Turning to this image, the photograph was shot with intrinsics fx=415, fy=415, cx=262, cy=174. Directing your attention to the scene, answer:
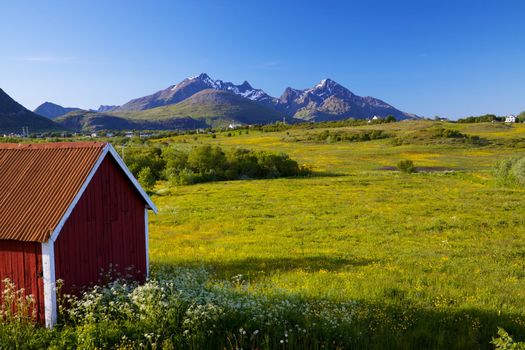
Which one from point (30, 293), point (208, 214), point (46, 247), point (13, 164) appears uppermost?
point (13, 164)

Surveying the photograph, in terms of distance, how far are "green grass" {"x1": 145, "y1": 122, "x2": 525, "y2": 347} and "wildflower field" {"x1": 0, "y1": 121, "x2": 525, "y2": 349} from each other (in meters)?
0.09

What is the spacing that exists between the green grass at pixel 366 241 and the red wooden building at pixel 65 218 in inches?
177

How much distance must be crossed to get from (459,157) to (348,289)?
3449 inches

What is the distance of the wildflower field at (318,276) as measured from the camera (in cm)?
930

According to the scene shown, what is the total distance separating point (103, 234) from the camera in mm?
12320

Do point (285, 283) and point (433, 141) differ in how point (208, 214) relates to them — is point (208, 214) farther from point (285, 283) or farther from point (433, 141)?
point (433, 141)

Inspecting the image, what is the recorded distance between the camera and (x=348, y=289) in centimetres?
1362

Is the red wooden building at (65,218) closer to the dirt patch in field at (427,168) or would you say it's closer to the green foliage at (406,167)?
the green foliage at (406,167)

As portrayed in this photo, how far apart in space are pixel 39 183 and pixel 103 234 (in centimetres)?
227

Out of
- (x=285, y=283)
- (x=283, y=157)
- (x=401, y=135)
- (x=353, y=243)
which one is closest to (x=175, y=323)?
(x=285, y=283)

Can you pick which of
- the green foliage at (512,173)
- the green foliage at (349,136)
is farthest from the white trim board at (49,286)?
the green foliage at (349,136)

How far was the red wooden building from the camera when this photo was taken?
10.5 metres

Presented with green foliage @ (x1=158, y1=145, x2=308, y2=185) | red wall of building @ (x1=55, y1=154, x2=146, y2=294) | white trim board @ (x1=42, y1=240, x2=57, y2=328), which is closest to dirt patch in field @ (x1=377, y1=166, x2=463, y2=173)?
green foliage @ (x1=158, y1=145, x2=308, y2=185)

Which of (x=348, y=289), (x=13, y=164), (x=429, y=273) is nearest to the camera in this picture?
(x=13, y=164)
